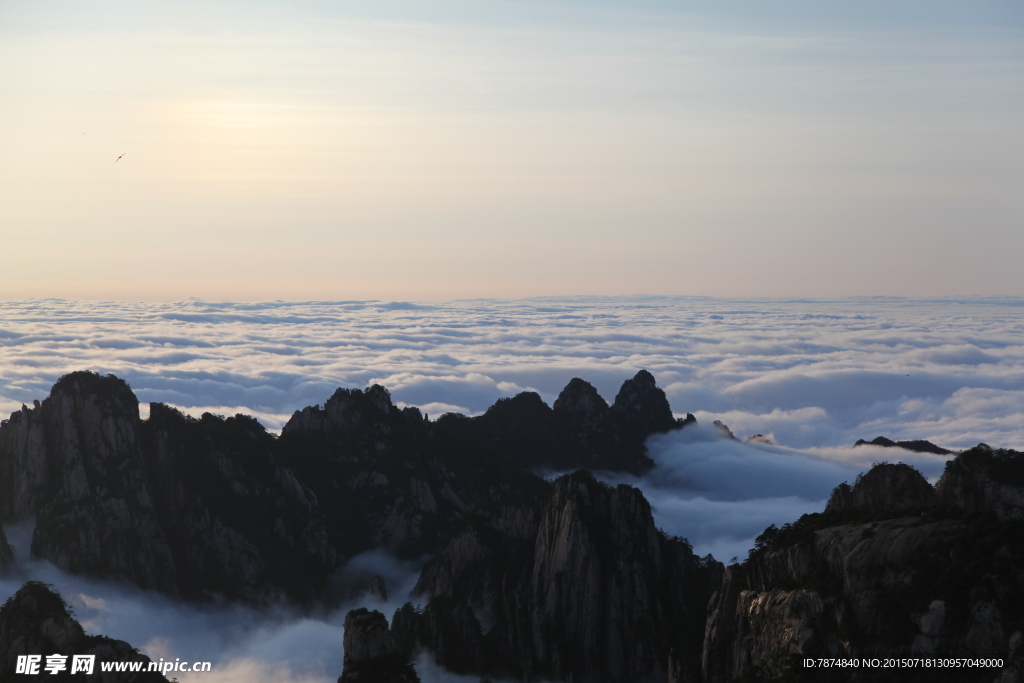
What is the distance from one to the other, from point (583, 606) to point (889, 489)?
4095 cm

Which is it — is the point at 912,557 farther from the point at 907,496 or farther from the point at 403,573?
the point at 403,573

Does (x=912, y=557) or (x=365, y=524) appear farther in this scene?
(x=365, y=524)

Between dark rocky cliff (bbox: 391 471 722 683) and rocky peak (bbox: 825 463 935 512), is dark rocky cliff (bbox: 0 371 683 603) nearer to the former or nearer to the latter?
dark rocky cliff (bbox: 391 471 722 683)

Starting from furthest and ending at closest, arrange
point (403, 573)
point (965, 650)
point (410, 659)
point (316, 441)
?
point (316, 441) < point (403, 573) < point (410, 659) < point (965, 650)

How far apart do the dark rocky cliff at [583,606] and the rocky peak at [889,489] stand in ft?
88.8

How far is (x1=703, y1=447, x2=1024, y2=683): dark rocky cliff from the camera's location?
226 ft

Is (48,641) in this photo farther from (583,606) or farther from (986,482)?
(986,482)

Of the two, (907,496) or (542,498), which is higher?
(907,496)

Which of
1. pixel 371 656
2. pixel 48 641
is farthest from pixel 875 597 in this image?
pixel 48 641

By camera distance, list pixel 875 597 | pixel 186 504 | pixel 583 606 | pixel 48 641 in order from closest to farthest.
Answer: pixel 875 597 → pixel 48 641 → pixel 583 606 → pixel 186 504

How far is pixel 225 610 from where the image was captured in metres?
153

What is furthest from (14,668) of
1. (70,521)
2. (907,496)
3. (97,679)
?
(907,496)

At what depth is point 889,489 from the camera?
4508 inches

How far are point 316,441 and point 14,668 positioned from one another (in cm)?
10591
